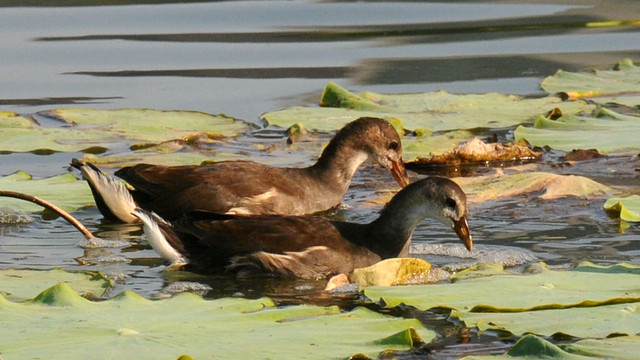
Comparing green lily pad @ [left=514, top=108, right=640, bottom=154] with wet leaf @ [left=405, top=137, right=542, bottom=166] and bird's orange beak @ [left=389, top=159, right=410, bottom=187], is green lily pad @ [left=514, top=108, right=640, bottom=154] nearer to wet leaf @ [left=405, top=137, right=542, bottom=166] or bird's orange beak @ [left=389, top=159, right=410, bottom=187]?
wet leaf @ [left=405, top=137, right=542, bottom=166]

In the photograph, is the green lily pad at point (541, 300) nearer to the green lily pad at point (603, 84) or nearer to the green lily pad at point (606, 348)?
the green lily pad at point (606, 348)

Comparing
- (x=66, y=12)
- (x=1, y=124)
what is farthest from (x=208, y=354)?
(x=66, y=12)

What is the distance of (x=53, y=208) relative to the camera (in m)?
6.43

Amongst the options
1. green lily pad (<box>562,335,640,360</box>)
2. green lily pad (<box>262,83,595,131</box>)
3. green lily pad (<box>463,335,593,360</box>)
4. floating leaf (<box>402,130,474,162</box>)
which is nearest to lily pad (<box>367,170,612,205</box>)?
floating leaf (<box>402,130,474,162</box>)

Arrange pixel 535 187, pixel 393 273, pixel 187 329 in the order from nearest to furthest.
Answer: pixel 187 329, pixel 393 273, pixel 535 187

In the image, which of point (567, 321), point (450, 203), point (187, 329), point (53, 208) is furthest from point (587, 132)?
point (187, 329)

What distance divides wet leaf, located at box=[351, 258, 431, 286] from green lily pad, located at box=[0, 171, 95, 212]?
2.18m

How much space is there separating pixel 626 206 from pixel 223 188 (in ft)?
7.13

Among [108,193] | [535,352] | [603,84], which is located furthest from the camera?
[603,84]

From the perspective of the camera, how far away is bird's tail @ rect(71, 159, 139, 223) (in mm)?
7500

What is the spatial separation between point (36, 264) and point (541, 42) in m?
7.56

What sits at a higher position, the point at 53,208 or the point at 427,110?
the point at 53,208

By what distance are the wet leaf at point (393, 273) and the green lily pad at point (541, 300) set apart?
0.40 m

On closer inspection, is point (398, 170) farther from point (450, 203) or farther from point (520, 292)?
point (520, 292)
